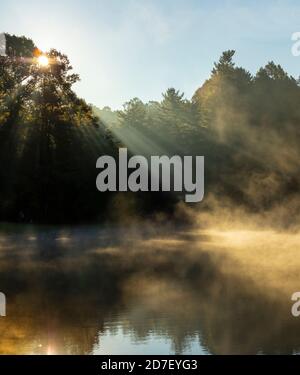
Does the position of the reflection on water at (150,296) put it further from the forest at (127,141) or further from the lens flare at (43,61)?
the lens flare at (43,61)

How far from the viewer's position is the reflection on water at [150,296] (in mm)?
12773

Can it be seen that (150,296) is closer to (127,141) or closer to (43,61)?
(43,61)

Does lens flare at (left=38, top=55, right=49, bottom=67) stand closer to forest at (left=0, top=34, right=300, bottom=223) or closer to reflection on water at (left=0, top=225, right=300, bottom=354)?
forest at (left=0, top=34, right=300, bottom=223)

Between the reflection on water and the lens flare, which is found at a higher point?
the lens flare

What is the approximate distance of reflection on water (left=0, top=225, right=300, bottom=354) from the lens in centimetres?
1277

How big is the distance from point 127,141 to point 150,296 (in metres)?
42.3

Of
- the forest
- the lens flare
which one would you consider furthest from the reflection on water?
the lens flare

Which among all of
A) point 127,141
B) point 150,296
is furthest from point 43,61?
point 150,296

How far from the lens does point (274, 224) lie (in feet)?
139

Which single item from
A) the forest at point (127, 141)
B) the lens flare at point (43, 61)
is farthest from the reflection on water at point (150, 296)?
the lens flare at point (43, 61)

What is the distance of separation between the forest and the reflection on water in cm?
1305

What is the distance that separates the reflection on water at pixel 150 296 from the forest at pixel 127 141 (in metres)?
13.0
